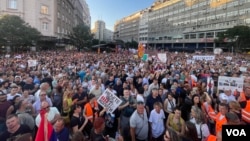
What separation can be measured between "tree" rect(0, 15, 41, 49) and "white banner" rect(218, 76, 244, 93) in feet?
136

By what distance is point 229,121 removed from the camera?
199 inches

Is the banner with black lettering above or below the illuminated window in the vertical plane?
below

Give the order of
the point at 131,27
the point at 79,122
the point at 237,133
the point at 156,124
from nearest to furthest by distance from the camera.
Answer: the point at 237,133
the point at 79,122
the point at 156,124
the point at 131,27

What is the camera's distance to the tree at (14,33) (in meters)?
43.2

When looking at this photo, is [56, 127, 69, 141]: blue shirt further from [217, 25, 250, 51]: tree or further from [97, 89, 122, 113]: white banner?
[217, 25, 250, 51]: tree

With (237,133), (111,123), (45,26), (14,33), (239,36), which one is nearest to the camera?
(237,133)

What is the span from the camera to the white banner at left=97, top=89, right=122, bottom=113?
6727 mm

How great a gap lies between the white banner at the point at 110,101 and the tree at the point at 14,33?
41.4 m

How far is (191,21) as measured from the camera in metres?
104

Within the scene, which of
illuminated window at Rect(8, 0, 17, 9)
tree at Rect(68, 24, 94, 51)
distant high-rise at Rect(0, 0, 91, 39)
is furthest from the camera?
tree at Rect(68, 24, 94, 51)

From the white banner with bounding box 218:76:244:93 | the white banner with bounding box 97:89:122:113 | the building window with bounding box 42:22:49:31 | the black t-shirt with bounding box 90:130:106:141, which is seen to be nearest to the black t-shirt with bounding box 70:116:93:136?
the white banner with bounding box 97:89:122:113

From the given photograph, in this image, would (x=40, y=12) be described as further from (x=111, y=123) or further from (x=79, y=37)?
(x=111, y=123)

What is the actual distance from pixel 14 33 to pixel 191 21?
76.4 meters

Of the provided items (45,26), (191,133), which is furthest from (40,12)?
(191,133)
